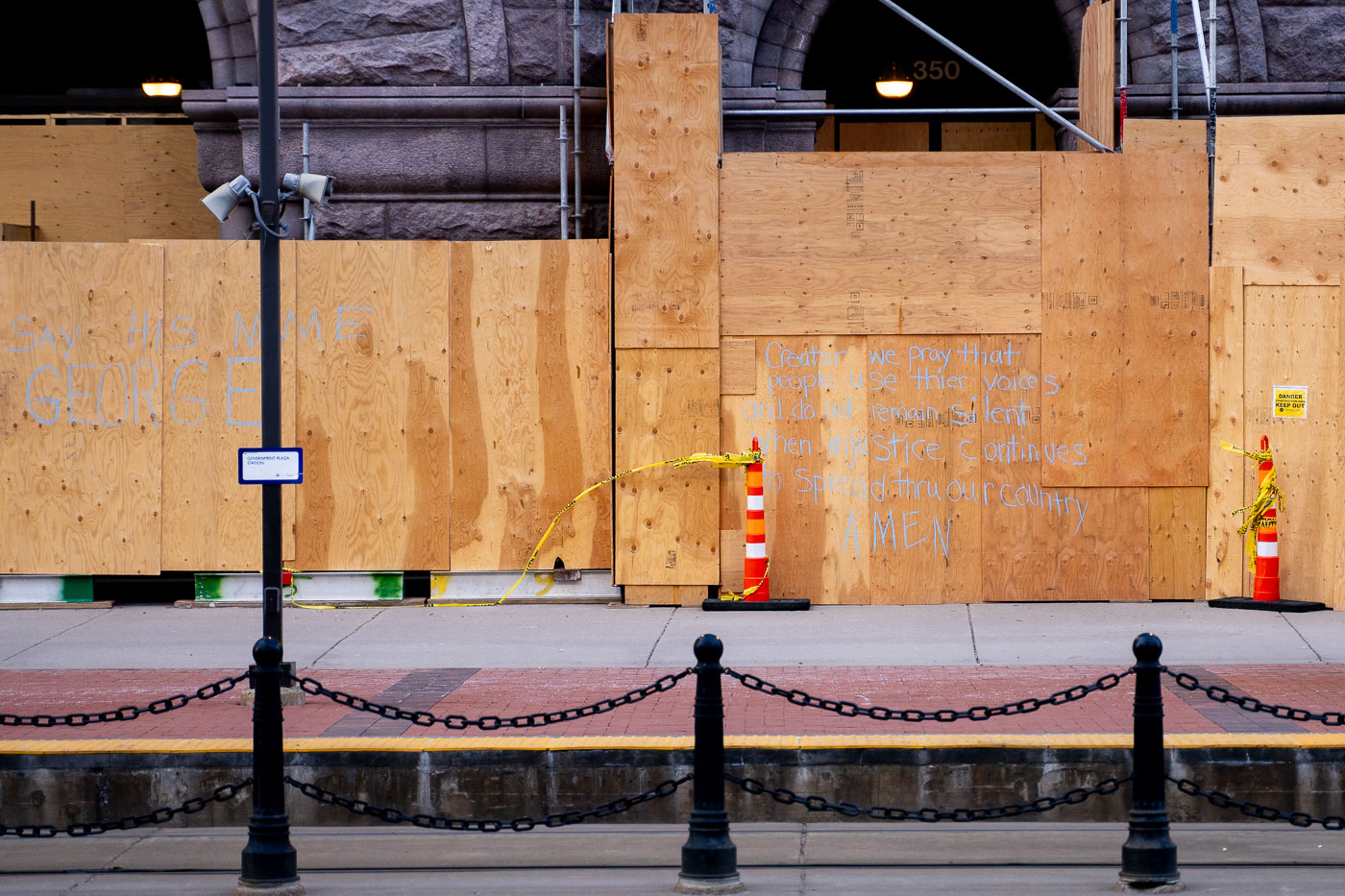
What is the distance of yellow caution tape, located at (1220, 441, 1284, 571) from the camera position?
39.7 feet

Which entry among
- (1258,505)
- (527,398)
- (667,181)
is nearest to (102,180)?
(527,398)

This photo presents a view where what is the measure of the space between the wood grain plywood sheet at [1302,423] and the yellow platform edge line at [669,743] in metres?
4.74

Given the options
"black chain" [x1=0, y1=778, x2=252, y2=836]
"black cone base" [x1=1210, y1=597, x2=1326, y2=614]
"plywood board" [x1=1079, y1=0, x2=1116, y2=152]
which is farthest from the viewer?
"plywood board" [x1=1079, y1=0, x2=1116, y2=152]

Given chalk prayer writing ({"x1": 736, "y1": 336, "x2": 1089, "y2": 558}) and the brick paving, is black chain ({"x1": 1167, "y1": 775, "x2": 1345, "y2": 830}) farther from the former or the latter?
chalk prayer writing ({"x1": 736, "y1": 336, "x2": 1089, "y2": 558})

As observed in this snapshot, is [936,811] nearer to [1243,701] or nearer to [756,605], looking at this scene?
[1243,701]

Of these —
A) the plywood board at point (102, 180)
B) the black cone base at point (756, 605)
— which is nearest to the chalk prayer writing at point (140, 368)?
the black cone base at point (756, 605)

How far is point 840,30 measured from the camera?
1967 cm

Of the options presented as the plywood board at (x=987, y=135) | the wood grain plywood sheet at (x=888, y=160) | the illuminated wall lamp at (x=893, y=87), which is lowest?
the wood grain plywood sheet at (x=888, y=160)

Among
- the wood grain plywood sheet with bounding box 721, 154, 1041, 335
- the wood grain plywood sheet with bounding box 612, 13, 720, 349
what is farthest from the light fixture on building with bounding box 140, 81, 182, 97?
the wood grain plywood sheet with bounding box 721, 154, 1041, 335

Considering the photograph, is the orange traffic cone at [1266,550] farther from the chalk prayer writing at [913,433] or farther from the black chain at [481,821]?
the black chain at [481,821]

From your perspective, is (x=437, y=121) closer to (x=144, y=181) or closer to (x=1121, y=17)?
(x=144, y=181)

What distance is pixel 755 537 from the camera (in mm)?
12367

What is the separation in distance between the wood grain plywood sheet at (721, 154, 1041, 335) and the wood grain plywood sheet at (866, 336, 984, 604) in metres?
0.43

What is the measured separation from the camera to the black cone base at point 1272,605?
475 inches
